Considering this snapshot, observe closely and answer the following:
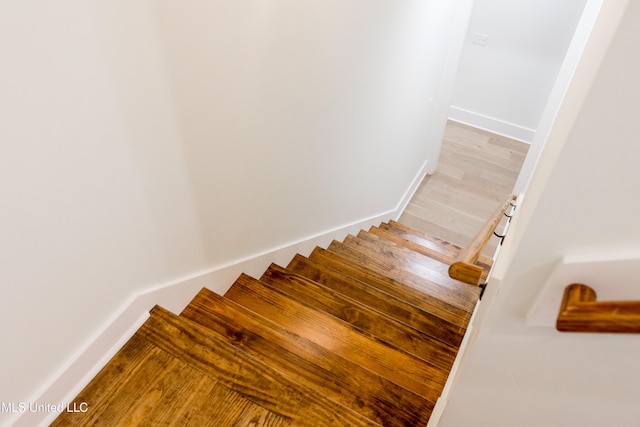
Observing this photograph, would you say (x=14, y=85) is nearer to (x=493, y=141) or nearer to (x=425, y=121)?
(x=425, y=121)

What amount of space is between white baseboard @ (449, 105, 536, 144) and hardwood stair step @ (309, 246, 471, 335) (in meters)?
3.24

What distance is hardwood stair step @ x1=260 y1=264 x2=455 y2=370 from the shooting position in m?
1.75

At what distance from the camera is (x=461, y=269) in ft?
3.83

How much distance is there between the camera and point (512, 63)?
461 cm

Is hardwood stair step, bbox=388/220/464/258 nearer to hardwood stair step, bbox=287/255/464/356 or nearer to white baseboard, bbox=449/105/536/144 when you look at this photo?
hardwood stair step, bbox=287/255/464/356

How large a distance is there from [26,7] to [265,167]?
3.51ft

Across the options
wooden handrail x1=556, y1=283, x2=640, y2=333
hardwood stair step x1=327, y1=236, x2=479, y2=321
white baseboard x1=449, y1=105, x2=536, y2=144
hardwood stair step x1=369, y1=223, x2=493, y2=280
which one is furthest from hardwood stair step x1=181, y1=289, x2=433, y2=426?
white baseboard x1=449, y1=105, x2=536, y2=144

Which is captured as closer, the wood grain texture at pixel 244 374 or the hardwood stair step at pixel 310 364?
the wood grain texture at pixel 244 374

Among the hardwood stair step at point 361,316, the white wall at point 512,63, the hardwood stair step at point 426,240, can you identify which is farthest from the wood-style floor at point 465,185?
the hardwood stair step at point 361,316

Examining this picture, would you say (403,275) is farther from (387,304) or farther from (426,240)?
(426,240)

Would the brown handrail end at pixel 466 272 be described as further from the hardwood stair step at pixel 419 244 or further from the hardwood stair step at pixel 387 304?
the hardwood stair step at pixel 419 244

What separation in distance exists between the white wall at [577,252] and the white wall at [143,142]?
36.4 inches

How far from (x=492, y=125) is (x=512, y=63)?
2.51 ft

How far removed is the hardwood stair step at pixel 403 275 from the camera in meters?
2.41
